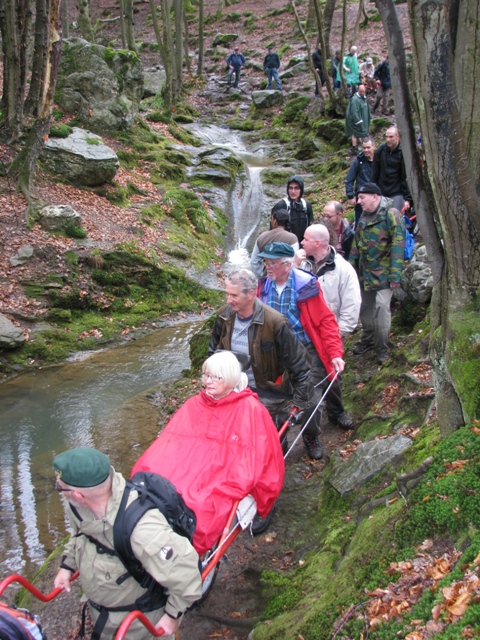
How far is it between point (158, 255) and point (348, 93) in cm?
1305

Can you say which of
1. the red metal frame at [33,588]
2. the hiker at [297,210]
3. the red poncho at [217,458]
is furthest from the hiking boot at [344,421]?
the red metal frame at [33,588]

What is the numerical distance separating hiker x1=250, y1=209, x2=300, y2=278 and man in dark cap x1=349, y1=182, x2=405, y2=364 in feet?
2.91

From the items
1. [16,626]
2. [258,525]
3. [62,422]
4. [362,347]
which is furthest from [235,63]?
[16,626]

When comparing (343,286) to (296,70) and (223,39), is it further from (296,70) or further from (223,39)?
(223,39)

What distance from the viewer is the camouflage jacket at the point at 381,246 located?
6.45 meters

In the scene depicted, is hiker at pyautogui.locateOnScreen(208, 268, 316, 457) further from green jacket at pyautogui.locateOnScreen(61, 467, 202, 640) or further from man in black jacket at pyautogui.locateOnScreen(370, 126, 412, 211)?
man in black jacket at pyautogui.locateOnScreen(370, 126, 412, 211)

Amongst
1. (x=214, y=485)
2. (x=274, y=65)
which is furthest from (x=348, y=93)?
(x=214, y=485)

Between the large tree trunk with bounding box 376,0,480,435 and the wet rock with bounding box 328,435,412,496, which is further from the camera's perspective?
the wet rock with bounding box 328,435,412,496

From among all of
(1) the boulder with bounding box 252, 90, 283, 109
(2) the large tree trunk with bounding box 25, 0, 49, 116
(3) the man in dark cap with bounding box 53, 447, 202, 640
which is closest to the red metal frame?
(3) the man in dark cap with bounding box 53, 447, 202, 640

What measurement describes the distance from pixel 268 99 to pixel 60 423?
81.1ft

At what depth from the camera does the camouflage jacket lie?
21.2ft

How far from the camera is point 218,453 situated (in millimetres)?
3664

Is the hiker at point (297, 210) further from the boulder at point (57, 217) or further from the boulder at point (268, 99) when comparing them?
the boulder at point (268, 99)

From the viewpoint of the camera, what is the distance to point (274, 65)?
1148 inches
